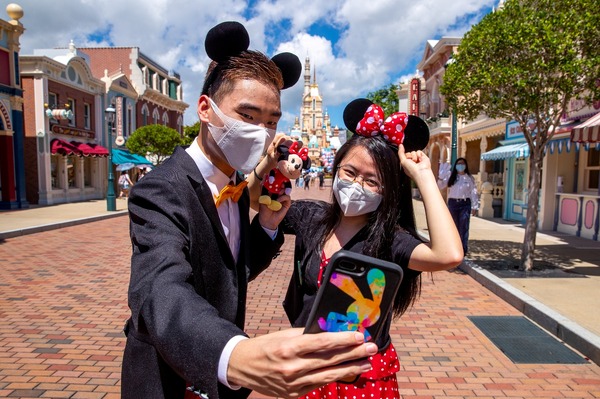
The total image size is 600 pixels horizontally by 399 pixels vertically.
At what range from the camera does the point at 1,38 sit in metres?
18.2

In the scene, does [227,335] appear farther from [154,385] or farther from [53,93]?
[53,93]

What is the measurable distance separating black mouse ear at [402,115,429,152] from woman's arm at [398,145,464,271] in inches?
12.3

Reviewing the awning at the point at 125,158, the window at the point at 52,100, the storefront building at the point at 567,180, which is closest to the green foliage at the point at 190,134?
the awning at the point at 125,158

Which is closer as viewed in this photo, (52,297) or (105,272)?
A: (52,297)

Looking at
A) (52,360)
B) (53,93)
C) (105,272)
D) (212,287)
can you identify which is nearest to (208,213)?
(212,287)

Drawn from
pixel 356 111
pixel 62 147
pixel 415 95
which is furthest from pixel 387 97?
pixel 356 111

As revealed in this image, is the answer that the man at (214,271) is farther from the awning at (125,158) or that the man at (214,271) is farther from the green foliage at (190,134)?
the awning at (125,158)

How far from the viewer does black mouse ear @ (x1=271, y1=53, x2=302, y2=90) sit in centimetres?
188

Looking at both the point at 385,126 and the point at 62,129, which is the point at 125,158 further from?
the point at 385,126

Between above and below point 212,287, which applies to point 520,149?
above

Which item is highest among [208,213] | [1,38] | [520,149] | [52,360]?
[1,38]

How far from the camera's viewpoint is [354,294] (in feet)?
3.47

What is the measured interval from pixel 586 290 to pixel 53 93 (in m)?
23.7

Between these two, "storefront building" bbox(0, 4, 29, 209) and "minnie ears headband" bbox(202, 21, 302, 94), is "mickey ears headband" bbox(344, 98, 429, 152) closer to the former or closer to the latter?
"minnie ears headband" bbox(202, 21, 302, 94)
